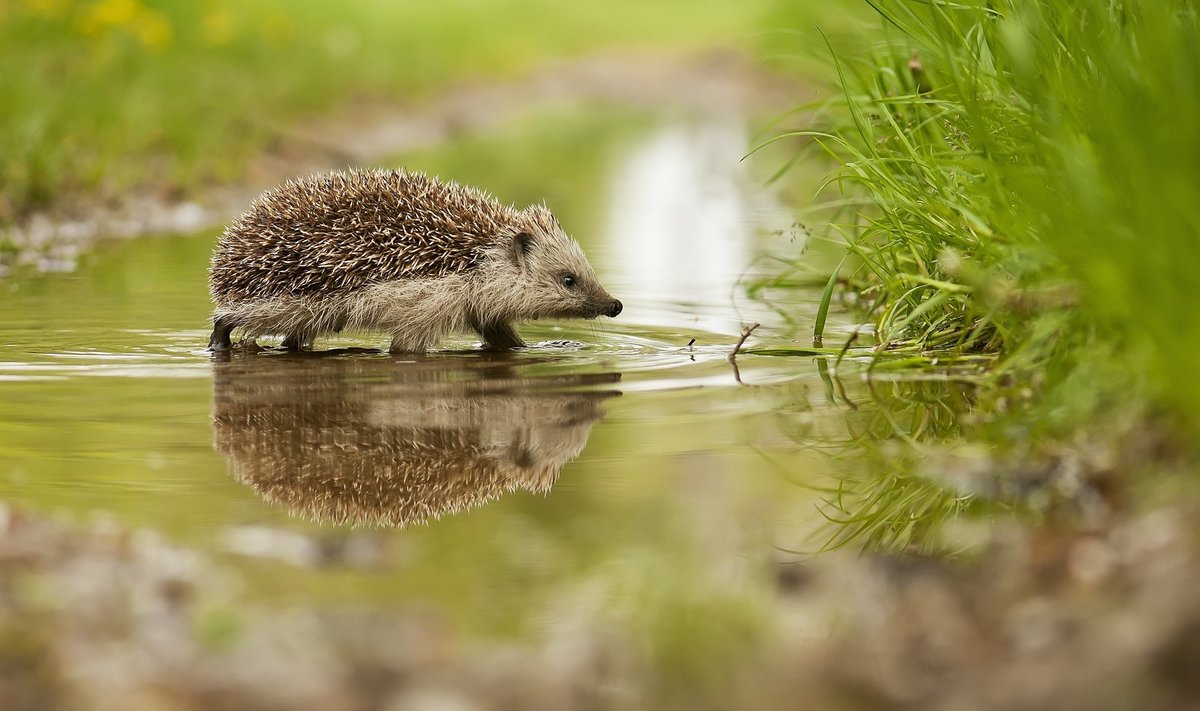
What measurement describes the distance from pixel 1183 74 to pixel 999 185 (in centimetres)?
128

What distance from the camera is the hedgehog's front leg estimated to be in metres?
8.37

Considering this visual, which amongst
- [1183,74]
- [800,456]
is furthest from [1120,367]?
[800,456]

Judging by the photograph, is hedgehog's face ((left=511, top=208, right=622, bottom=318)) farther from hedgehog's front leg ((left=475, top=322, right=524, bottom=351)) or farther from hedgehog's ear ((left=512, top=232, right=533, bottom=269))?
hedgehog's front leg ((left=475, top=322, right=524, bottom=351))

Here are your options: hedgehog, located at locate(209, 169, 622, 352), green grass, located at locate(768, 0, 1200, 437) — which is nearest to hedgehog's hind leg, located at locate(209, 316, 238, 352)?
hedgehog, located at locate(209, 169, 622, 352)

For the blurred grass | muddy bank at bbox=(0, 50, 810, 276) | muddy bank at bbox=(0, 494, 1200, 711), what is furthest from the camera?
the blurred grass

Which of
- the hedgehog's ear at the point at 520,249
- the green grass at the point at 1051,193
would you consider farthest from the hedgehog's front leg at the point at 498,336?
the green grass at the point at 1051,193

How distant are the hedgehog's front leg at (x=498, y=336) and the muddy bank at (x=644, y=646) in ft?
14.6

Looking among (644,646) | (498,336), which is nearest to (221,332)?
(498,336)

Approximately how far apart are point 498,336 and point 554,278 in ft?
1.47

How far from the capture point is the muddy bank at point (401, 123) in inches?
491

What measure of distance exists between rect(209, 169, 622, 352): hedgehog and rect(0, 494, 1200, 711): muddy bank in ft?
13.6

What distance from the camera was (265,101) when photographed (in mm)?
19203

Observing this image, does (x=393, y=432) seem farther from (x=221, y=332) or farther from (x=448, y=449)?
(x=221, y=332)

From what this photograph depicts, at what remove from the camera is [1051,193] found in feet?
17.6
